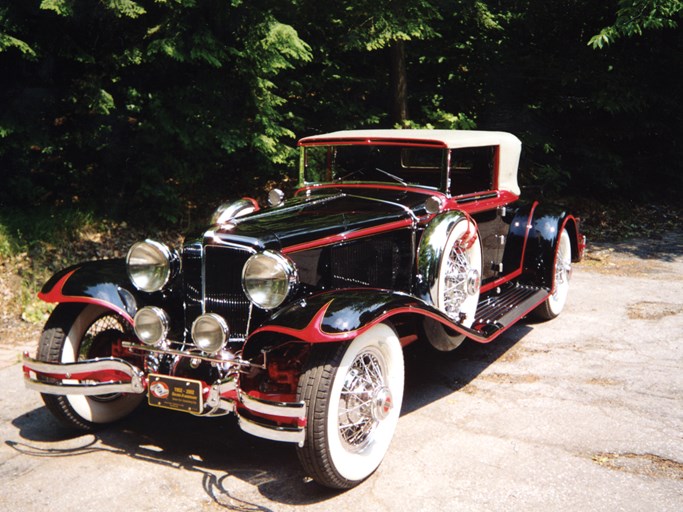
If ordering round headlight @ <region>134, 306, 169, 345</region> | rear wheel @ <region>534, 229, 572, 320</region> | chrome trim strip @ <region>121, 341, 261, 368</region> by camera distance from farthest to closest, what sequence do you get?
rear wheel @ <region>534, 229, 572, 320</region> → round headlight @ <region>134, 306, 169, 345</region> → chrome trim strip @ <region>121, 341, 261, 368</region>

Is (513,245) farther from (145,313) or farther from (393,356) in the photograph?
(145,313)

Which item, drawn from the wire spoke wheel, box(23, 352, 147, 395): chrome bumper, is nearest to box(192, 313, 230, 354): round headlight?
box(23, 352, 147, 395): chrome bumper

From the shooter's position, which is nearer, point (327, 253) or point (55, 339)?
point (55, 339)

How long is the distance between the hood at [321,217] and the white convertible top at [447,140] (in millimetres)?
395

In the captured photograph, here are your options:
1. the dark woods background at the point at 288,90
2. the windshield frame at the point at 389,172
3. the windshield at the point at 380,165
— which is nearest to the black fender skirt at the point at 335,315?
the windshield frame at the point at 389,172

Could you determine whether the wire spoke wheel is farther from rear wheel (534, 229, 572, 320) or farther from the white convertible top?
rear wheel (534, 229, 572, 320)

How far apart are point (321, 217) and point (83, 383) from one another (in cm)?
171

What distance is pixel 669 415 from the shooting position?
410cm

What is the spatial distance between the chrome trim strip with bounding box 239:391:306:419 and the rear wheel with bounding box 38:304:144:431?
4.18 ft

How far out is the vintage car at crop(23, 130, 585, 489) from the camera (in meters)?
3.19

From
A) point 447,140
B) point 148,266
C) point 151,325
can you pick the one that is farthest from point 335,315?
point 447,140

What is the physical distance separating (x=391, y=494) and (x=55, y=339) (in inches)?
81.3

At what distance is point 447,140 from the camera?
4758 mm

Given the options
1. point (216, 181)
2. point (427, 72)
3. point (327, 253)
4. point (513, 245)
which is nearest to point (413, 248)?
point (327, 253)
